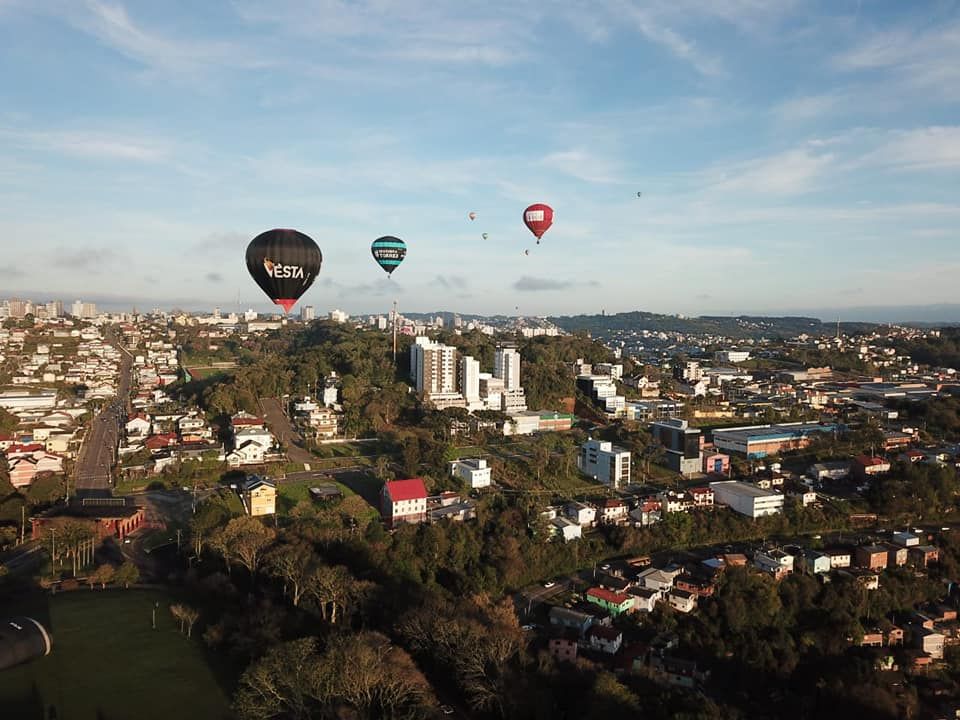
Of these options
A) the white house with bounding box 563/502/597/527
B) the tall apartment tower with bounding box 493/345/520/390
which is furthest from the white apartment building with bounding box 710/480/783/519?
the tall apartment tower with bounding box 493/345/520/390

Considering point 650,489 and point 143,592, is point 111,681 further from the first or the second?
point 650,489

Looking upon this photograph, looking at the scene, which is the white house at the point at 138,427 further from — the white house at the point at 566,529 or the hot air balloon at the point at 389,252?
the white house at the point at 566,529

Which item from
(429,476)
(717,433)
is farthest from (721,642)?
(717,433)

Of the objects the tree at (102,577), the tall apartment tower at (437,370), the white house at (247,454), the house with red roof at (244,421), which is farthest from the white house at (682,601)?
the tall apartment tower at (437,370)

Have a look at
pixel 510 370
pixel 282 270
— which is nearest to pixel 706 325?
pixel 510 370

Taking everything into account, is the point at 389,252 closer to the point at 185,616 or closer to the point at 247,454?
the point at 247,454

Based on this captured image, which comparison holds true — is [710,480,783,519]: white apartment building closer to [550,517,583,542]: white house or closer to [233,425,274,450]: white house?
[550,517,583,542]: white house
